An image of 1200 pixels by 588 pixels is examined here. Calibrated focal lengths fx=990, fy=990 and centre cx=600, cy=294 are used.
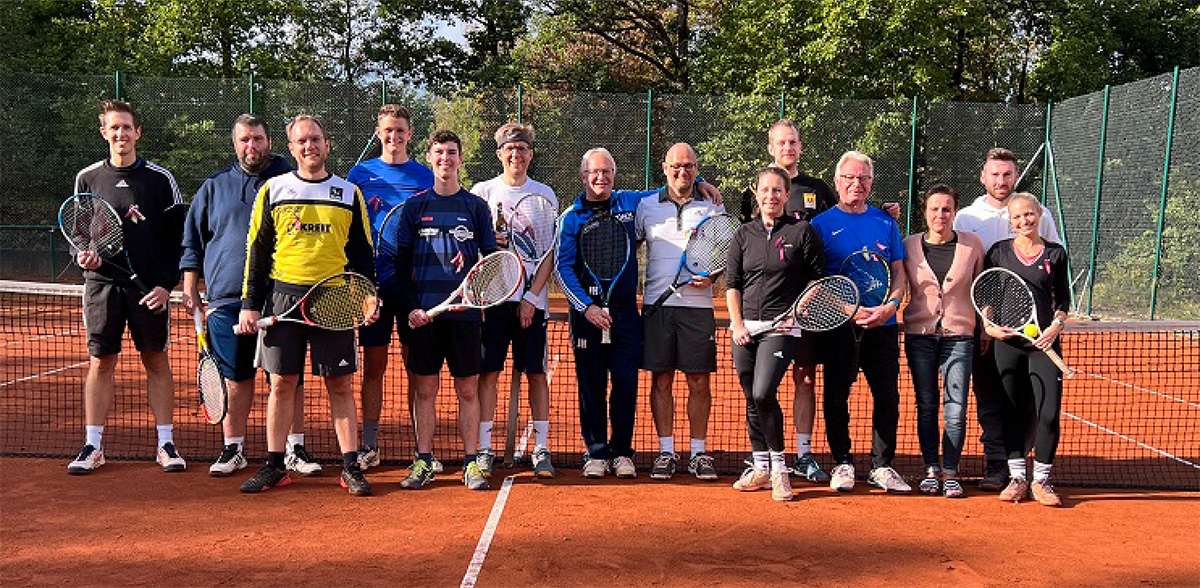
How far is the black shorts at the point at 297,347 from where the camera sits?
14.8 feet

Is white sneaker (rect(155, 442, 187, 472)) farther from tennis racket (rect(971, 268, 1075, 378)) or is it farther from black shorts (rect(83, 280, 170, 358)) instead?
tennis racket (rect(971, 268, 1075, 378))

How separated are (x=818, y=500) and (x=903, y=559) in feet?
2.76

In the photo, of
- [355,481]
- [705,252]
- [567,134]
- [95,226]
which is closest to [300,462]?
[355,481]

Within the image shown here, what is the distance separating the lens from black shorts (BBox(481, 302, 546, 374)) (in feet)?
16.0

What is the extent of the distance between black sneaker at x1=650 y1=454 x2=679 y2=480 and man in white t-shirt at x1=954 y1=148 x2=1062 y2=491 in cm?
155

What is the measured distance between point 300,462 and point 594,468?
58.5 inches

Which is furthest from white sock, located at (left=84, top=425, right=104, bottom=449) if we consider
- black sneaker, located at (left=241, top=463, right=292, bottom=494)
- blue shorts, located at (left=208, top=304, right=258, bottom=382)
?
black sneaker, located at (left=241, top=463, right=292, bottom=494)

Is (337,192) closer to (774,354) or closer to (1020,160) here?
(774,354)

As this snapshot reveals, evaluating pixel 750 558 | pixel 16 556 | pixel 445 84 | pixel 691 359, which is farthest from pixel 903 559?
pixel 445 84

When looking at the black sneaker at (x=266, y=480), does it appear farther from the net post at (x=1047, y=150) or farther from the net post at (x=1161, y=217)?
the net post at (x=1047, y=150)

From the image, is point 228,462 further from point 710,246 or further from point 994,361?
point 994,361

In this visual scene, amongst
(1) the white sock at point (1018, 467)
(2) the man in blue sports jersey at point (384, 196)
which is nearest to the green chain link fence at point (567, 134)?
(2) the man in blue sports jersey at point (384, 196)

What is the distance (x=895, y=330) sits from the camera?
479 centimetres

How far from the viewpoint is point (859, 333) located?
4754 millimetres
